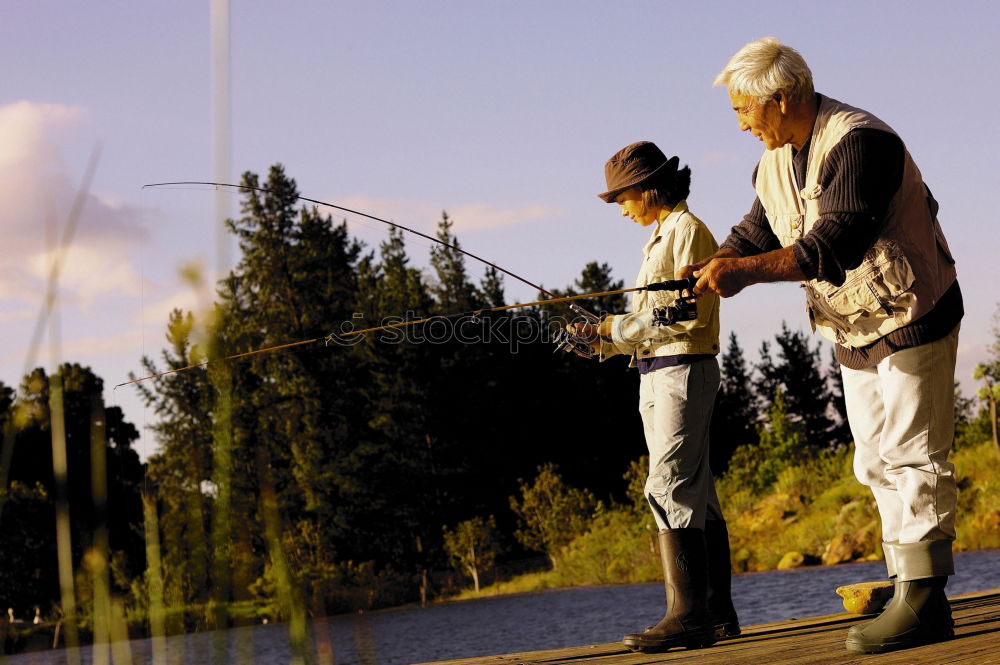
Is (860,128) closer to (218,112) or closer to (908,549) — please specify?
(908,549)

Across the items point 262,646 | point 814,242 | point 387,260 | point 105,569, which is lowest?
point 262,646

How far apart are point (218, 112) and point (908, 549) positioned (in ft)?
6.28

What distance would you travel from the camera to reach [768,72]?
2.71m

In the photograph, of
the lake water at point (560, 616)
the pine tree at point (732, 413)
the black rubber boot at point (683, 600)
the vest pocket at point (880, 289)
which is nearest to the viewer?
the vest pocket at point (880, 289)

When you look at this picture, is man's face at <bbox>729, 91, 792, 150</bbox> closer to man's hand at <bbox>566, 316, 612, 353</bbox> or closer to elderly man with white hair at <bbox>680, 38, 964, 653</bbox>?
elderly man with white hair at <bbox>680, 38, 964, 653</bbox>

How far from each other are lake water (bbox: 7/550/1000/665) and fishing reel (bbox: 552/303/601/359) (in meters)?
8.03

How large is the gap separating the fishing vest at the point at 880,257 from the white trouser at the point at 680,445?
57cm

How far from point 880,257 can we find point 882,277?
0.05 m

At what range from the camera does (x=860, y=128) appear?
262cm

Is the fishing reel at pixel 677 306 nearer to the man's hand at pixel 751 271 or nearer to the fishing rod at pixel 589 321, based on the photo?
the fishing rod at pixel 589 321

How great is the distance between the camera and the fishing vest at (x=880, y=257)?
2633 millimetres

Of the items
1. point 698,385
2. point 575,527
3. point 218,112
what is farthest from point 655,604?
point 218,112

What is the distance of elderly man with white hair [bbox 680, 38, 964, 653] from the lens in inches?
102

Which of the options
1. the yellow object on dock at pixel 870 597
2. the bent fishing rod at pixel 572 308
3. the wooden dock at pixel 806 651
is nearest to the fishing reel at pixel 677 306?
the bent fishing rod at pixel 572 308
